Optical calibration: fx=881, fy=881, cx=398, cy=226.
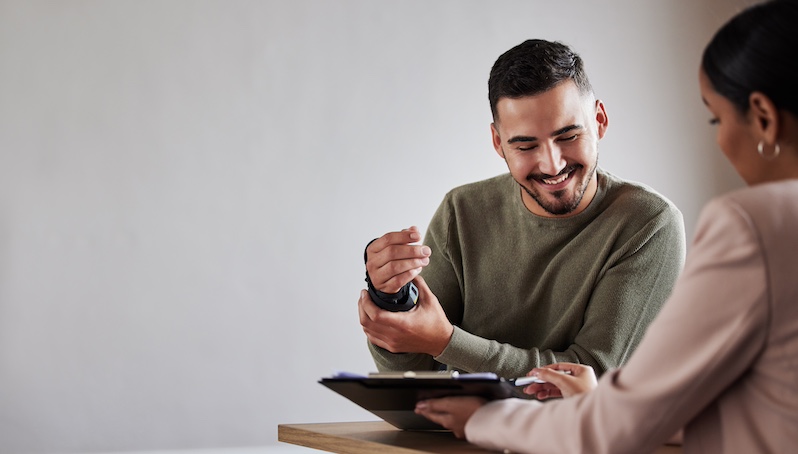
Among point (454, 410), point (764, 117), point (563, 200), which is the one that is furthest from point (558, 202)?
point (764, 117)

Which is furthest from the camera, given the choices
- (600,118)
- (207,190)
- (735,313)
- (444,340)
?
(207,190)

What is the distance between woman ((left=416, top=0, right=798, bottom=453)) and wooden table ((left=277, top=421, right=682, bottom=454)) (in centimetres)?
18

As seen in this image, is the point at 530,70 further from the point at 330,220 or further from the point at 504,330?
the point at 330,220

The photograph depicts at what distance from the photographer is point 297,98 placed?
323 centimetres

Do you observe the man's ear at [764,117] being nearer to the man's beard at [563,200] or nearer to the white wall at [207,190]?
the man's beard at [563,200]

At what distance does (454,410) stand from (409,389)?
7cm

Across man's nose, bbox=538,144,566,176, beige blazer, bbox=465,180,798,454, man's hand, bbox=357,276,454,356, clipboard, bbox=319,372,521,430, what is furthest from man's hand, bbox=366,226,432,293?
beige blazer, bbox=465,180,798,454

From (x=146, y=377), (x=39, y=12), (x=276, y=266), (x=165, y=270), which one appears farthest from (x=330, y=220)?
(x=39, y=12)

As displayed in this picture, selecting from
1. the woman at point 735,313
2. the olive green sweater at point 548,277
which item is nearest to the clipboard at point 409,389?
the woman at point 735,313

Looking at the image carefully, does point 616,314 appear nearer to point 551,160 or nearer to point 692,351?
point 551,160

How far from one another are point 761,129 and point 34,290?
2454 millimetres

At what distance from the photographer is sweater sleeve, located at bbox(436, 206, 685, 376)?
1612 mm

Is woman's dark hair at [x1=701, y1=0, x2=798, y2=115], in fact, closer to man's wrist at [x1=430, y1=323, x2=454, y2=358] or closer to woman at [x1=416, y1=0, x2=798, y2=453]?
woman at [x1=416, y1=0, x2=798, y2=453]

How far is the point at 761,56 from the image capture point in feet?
2.78
